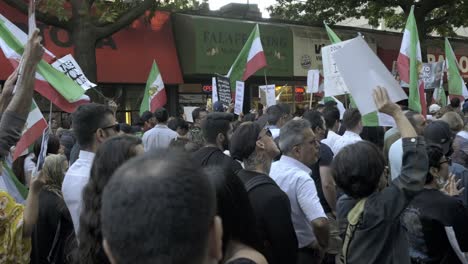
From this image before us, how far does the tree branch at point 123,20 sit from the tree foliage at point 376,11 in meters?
10.4

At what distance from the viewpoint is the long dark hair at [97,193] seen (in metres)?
2.41

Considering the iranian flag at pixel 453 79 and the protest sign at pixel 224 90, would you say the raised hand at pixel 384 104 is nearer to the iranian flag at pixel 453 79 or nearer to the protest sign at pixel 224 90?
the protest sign at pixel 224 90

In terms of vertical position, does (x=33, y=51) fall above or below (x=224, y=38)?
below

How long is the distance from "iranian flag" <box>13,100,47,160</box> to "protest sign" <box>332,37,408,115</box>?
Result: 2.65 meters

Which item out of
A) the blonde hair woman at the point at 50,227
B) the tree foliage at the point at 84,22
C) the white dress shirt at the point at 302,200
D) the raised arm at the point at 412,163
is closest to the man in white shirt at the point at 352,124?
the white dress shirt at the point at 302,200

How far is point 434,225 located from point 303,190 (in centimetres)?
96

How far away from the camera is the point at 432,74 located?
13.7 meters

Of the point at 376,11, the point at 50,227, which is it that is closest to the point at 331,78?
the point at 50,227

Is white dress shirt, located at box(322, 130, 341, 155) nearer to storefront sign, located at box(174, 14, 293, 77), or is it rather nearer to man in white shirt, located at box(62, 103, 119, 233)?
man in white shirt, located at box(62, 103, 119, 233)

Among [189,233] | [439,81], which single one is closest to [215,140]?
[189,233]

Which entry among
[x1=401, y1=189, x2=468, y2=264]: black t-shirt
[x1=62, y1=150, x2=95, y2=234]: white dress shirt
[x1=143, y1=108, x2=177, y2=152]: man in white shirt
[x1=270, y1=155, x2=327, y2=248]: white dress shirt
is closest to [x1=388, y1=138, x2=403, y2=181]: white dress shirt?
[x1=401, y1=189, x2=468, y2=264]: black t-shirt

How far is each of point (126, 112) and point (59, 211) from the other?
12.3m

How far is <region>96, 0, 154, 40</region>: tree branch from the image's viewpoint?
38.2 feet

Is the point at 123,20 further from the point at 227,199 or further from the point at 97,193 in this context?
the point at 227,199
